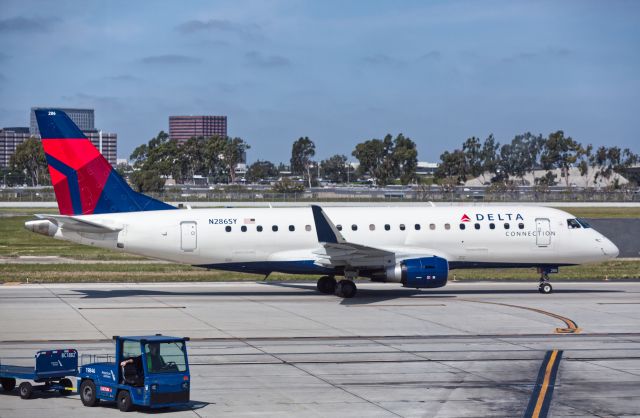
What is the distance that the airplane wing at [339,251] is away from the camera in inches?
1444

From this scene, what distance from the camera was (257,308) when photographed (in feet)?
118

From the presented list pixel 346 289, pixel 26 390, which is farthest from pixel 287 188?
pixel 26 390

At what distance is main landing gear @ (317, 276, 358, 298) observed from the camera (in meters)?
38.8

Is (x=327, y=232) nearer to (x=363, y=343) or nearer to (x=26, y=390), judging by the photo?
(x=363, y=343)

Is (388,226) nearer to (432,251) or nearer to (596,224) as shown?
(432,251)

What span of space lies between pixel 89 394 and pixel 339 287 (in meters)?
20.6

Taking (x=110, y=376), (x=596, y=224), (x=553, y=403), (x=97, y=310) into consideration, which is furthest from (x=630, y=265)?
(x=110, y=376)

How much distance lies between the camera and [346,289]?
38719 mm

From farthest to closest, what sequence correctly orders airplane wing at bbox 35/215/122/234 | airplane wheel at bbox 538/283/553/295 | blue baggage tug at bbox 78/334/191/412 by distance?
airplane wheel at bbox 538/283/553/295
airplane wing at bbox 35/215/122/234
blue baggage tug at bbox 78/334/191/412

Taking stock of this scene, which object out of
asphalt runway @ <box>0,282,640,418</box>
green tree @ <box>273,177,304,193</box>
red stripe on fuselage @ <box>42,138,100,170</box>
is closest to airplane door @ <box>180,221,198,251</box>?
asphalt runway @ <box>0,282,640,418</box>

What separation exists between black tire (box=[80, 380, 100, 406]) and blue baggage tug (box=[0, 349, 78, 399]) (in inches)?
29.0

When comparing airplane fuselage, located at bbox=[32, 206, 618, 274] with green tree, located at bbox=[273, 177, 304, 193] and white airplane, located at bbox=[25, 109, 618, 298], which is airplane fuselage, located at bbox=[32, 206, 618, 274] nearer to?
white airplane, located at bbox=[25, 109, 618, 298]

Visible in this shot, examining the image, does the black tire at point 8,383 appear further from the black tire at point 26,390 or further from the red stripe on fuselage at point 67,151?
the red stripe on fuselage at point 67,151

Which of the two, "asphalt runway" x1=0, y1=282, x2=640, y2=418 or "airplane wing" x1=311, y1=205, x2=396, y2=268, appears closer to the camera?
"asphalt runway" x1=0, y1=282, x2=640, y2=418
